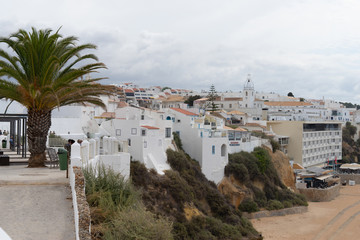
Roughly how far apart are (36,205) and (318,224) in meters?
31.1

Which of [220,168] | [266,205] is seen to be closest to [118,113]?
[220,168]

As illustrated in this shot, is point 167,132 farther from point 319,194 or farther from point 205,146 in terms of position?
point 319,194

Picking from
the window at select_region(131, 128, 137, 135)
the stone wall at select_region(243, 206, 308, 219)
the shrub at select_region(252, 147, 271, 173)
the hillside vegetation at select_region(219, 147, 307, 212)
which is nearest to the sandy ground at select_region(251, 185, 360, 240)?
the stone wall at select_region(243, 206, 308, 219)

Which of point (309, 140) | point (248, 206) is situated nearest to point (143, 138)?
point (248, 206)

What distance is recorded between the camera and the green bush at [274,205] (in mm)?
39281

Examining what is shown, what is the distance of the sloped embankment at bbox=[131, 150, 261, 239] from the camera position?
2605cm

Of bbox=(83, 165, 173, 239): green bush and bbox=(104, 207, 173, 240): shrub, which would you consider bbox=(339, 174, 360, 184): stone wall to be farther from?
bbox=(104, 207, 173, 240): shrub

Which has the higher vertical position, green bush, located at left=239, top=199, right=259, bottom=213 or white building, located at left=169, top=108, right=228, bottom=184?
white building, located at left=169, top=108, right=228, bottom=184

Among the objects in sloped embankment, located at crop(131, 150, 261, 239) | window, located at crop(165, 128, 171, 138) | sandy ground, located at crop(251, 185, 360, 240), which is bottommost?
sandy ground, located at crop(251, 185, 360, 240)

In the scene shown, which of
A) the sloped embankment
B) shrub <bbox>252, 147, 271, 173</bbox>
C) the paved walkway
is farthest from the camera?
shrub <bbox>252, 147, 271, 173</bbox>

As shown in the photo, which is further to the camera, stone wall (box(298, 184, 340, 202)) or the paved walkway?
stone wall (box(298, 184, 340, 202))

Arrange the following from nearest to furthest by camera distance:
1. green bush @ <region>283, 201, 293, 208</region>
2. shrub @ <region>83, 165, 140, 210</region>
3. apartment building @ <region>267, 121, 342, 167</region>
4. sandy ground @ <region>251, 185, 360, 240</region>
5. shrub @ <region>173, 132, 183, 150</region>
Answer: shrub @ <region>83, 165, 140, 210</region>, sandy ground @ <region>251, 185, 360, 240</region>, shrub @ <region>173, 132, 183, 150</region>, green bush @ <region>283, 201, 293, 208</region>, apartment building @ <region>267, 121, 342, 167</region>

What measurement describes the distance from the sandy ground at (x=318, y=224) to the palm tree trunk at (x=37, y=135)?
20.7 m

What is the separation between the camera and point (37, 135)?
16281 mm
